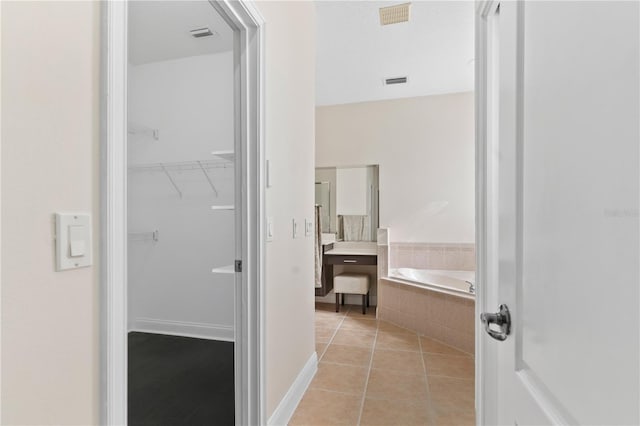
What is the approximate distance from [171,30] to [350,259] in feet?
9.97

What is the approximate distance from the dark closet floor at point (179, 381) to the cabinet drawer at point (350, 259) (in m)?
1.61

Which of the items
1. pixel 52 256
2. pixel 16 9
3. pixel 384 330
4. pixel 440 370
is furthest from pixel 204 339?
pixel 16 9

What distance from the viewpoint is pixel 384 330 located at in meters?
3.53

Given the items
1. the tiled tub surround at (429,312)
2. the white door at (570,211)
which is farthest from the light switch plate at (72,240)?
the tiled tub surround at (429,312)

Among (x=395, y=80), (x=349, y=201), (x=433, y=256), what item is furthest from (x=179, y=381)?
(x=395, y=80)

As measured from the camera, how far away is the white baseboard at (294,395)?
68.6 inches

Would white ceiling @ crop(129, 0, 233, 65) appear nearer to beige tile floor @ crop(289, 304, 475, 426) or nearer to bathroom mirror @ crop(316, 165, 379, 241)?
bathroom mirror @ crop(316, 165, 379, 241)

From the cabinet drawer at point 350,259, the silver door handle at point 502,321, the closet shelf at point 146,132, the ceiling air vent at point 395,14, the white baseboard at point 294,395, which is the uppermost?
the ceiling air vent at point 395,14

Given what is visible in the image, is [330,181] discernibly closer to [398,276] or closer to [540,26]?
[398,276]

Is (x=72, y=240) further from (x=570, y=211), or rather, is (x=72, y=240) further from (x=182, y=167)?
(x=182, y=167)

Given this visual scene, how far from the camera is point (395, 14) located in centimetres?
253

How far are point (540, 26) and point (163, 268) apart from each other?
357 cm

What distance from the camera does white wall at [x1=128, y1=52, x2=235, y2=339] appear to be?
329 centimetres

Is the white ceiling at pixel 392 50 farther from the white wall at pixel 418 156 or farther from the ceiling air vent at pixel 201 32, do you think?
the ceiling air vent at pixel 201 32
